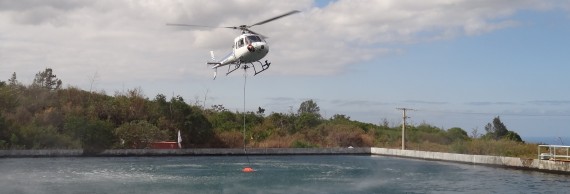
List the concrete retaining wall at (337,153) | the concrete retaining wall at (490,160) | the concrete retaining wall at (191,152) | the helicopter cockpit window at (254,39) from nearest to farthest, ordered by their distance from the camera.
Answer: the helicopter cockpit window at (254,39) → the concrete retaining wall at (490,160) → the concrete retaining wall at (337,153) → the concrete retaining wall at (191,152)

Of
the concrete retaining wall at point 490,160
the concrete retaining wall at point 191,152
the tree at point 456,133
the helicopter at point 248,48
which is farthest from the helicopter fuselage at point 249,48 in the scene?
the tree at point 456,133

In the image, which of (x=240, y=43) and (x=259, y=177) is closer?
(x=240, y=43)

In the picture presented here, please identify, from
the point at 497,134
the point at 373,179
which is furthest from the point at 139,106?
the point at 497,134

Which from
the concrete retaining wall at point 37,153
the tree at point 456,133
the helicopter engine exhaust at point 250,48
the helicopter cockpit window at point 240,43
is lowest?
the concrete retaining wall at point 37,153

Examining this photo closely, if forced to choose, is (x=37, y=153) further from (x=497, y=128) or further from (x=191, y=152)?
(x=497, y=128)

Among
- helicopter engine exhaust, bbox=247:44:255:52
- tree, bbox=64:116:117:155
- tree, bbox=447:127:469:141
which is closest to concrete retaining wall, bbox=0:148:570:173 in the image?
tree, bbox=64:116:117:155

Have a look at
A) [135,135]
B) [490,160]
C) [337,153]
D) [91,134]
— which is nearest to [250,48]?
[490,160]

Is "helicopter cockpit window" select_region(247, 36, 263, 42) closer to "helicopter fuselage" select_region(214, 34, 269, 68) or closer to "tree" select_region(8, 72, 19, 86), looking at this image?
"helicopter fuselage" select_region(214, 34, 269, 68)

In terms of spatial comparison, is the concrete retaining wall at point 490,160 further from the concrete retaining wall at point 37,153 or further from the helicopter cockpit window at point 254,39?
the concrete retaining wall at point 37,153
